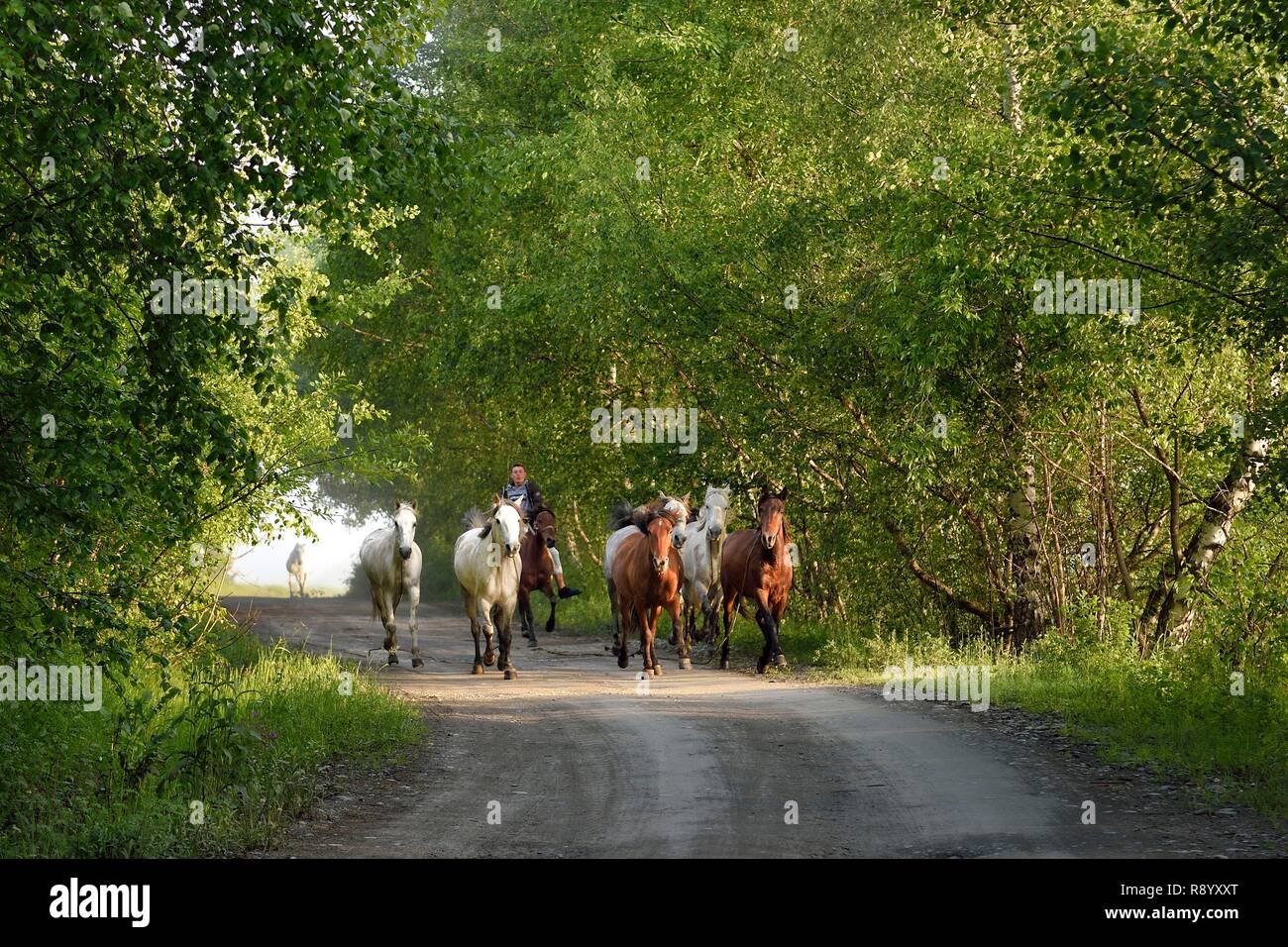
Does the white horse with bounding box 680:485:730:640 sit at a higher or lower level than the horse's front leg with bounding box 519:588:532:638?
higher

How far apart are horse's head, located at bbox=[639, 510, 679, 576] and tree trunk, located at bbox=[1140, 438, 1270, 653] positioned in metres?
6.20

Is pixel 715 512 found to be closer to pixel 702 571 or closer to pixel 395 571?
pixel 702 571

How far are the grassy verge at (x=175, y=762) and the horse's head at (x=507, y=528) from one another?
5.10 m


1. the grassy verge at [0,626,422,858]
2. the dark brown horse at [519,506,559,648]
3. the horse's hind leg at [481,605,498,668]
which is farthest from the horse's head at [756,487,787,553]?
the grassy verge at [0,626,422,858]

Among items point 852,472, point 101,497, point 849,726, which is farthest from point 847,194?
point 101,497

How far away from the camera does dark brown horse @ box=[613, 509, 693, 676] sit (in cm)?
1905

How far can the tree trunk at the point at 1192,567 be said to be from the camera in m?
17.0

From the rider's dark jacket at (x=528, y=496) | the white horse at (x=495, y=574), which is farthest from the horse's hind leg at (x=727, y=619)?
the rider's dark jacket at (x=528, y=496)

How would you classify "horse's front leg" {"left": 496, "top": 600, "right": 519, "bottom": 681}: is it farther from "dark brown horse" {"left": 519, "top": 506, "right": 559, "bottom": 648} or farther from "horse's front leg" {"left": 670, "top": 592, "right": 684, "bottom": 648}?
"dark brown horse" {"left": 519, "top": 506, "right": 559, "bottom": 648}

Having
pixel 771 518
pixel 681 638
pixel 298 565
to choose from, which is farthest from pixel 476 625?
pixel 298 565

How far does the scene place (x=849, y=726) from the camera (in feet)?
44.6

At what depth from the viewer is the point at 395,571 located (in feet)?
69.1

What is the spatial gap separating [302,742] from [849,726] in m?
5.16
